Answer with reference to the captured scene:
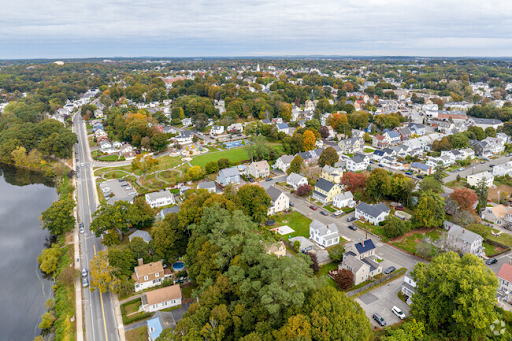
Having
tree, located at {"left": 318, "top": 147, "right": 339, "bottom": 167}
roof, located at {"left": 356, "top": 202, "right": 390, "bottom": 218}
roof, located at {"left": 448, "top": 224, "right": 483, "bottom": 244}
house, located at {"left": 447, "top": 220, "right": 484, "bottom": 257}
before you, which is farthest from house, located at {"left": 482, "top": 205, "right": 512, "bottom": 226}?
tree, located at {"left": 318, "top": 147, "right": 339, "bottom": 167}

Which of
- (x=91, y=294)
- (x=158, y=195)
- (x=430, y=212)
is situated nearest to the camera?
(x=91, y=294)

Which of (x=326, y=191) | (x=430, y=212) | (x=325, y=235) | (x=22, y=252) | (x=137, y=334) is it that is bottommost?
(x=22, y=252)

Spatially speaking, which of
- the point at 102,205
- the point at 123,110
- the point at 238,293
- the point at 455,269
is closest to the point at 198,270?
the point at 238,293

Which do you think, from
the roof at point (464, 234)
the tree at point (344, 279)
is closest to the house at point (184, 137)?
the tree at point (344, 279)

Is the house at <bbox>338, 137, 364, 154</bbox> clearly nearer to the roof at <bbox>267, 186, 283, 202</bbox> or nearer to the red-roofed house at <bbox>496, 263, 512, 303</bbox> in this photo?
the roof at <bbox>267, 186, 283, 202</bbox>

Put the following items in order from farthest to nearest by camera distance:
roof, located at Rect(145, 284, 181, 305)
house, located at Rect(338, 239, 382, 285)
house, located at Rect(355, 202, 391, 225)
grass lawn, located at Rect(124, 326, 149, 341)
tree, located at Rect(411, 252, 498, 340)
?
1. house, located at Rect(355, 202, 391, 225)
2. house, located at Rect(338, 239, 382, 285)
3. roof, located at Rect(145, 284, 181, 305)
4. grass lawn, located at Rect(124, 326, 149, 341)
5. tree, located at Rect(411, 252, 498, 340)

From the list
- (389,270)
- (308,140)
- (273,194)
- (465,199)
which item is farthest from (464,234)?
(308,140)

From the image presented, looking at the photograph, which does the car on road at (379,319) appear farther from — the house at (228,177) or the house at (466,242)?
the house at (228,177)

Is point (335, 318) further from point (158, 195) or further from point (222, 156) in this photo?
point (222, 156)
